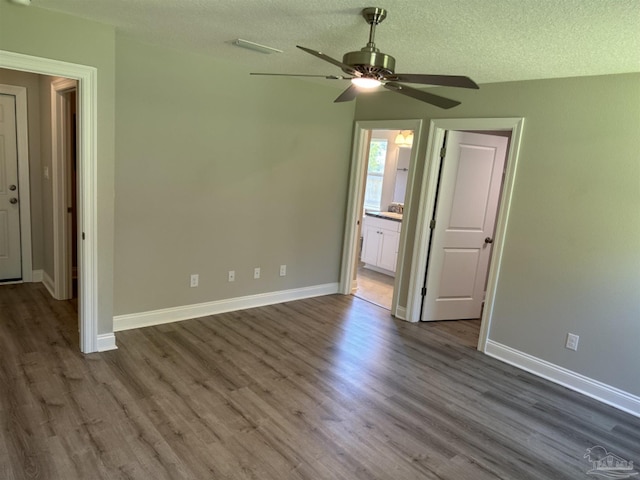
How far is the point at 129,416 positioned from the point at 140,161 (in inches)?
79.3

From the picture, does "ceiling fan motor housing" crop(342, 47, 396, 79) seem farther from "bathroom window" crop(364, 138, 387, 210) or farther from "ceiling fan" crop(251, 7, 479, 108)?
"bathroom window" crop(364, 138, 387, 210)

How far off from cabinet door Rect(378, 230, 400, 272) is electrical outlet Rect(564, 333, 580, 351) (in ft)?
9.68

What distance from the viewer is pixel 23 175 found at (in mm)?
4570

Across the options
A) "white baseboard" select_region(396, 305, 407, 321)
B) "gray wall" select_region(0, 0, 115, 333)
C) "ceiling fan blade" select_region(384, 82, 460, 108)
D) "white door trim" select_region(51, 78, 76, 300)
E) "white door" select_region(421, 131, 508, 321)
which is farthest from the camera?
"white baseboard" select_region(396, 305, 407, 321)

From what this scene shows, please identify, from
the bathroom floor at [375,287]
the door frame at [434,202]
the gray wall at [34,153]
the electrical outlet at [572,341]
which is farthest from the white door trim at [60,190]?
the electrical outlet at [572,341]

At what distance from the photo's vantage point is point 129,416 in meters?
2.56

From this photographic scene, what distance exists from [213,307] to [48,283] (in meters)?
1.93

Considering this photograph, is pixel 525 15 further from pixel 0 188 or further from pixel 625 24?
pixel 0 188

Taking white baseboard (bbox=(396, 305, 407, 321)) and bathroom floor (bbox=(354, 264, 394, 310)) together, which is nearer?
white baseboard (bbox=(396, 305, 407, 321))

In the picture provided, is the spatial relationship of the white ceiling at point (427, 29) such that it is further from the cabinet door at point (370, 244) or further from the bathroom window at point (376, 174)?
the bathroom window at point (376, 174)

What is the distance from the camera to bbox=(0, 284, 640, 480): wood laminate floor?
2277 millimetres

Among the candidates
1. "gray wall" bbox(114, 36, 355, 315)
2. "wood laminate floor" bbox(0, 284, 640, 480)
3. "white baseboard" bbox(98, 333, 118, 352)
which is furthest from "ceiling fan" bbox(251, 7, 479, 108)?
"white baseboard" bbox(98, 333, 118, 352)

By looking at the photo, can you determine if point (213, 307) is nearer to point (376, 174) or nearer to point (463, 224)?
point (463, 224)

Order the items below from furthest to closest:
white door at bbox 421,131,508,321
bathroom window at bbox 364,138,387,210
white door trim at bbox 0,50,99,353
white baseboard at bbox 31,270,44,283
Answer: bathroom window at bbox 364,138,387,210 < white baseboard at bbox 31,270,44,283 < white door at bbox 421,131,508,321 < white door trim at bbox 0,50,99,353
